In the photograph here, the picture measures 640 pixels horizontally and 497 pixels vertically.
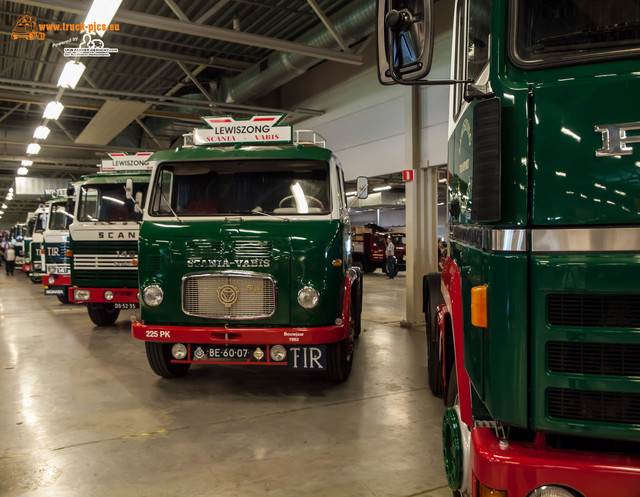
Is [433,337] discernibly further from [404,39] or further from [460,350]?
[404,39]

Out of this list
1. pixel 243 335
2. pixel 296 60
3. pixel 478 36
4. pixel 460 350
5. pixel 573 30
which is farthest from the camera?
pixel 296 60

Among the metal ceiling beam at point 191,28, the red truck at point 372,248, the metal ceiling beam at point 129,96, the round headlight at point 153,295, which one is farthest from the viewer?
the red truck at point 372,248

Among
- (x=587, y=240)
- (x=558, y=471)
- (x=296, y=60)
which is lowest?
(x=558, y=471)

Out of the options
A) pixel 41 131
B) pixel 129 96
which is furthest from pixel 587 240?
pixel 41 131

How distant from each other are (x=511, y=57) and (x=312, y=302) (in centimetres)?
311

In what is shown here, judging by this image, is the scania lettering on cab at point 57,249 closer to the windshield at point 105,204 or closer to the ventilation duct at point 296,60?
the windshield at point 105,204

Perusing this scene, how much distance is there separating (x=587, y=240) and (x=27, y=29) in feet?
32.0

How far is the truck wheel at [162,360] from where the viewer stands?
530cm

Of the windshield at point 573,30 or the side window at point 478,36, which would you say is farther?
the side window at point 478,36

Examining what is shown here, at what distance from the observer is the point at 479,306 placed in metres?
1.97

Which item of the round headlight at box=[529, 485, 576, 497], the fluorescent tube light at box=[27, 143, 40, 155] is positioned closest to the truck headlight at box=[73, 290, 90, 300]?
the fluorescent tube light at box=[27, 143, 40, 155]

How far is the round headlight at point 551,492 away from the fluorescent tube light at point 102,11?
20.8 ft

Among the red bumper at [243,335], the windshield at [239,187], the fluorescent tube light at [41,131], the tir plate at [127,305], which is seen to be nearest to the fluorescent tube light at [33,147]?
the fluorescent tube light at [41,131]

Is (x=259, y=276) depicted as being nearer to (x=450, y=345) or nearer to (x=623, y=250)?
(x=450, y=345)
